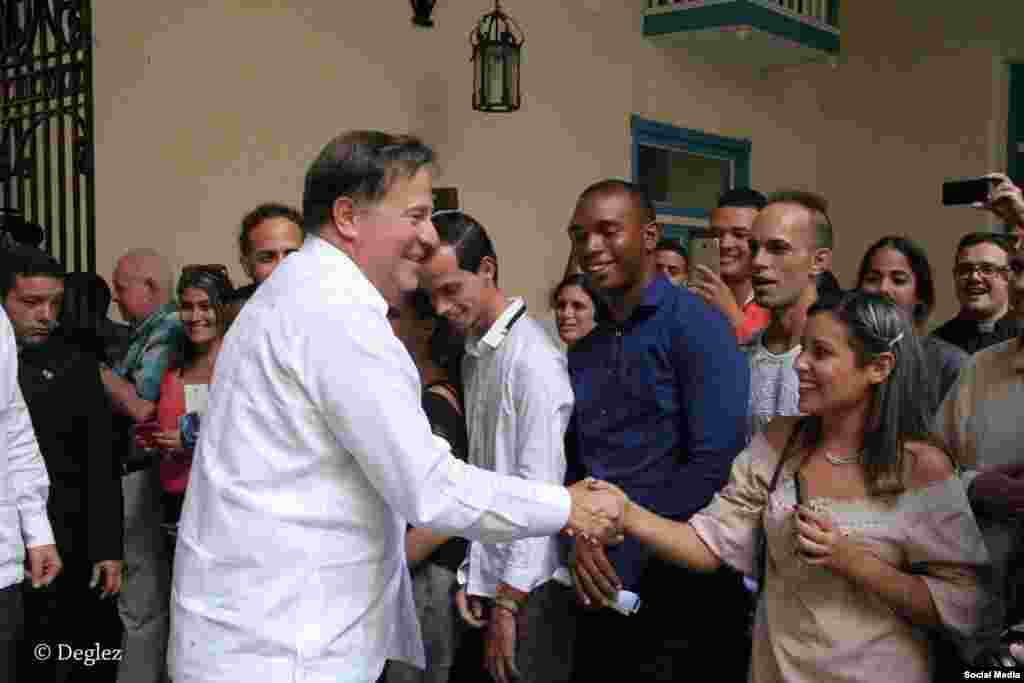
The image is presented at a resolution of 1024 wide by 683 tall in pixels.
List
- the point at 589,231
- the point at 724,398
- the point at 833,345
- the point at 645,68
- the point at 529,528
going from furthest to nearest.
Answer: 1. the point at 645,68
2. the point at 589,231
3. the point at 724,398
4. the point at 833,345
5. the point at 529,528

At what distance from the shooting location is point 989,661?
2.12 metres

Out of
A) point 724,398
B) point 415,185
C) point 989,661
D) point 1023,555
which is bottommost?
point 989,661

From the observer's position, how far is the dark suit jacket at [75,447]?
3.44 metres

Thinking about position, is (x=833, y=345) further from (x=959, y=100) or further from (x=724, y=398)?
(x=959, y=100)

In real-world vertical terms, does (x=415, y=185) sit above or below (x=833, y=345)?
above

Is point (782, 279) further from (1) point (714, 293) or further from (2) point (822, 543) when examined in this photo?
(2) point (822, 543)

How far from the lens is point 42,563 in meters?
3.01

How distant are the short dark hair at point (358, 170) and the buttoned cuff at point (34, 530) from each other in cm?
148

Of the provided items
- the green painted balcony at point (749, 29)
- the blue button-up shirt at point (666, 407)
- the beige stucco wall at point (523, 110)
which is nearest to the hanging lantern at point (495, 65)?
the beige stucco wall at point (523, 110)

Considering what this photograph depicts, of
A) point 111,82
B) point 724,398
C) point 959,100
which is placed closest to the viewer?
point 724,398

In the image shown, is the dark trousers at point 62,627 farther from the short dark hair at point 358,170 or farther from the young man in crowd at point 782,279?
the young man in crowd at point 782,279

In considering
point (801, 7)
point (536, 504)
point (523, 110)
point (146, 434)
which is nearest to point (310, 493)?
point (536, 504)

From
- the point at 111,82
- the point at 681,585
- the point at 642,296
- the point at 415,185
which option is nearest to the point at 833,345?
the point at 642,296

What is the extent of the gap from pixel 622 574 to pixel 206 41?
363 centimetres
